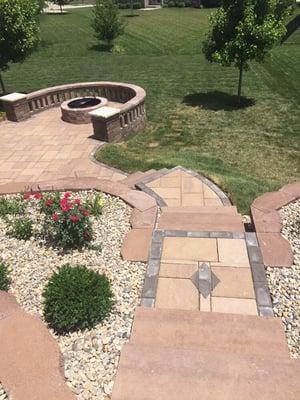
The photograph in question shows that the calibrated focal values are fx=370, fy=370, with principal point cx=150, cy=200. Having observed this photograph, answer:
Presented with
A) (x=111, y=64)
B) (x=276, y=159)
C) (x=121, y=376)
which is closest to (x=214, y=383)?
(x=121, y=376)

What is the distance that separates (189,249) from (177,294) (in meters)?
1.08

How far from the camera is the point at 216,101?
1661 cm

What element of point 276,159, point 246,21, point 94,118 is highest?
point 246,21

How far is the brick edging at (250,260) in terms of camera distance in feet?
17.3

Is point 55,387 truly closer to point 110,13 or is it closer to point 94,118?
point 94,118

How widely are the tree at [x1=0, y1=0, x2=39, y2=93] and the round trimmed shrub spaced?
14.1 meters

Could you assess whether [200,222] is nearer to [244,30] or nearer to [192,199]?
[192,199]

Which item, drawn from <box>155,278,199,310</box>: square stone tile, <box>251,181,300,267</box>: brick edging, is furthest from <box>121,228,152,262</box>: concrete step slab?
<box>251,181,300,267</box>: brick edging

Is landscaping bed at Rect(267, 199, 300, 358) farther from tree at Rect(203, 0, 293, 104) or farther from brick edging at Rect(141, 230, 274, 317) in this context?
tree at Rect(203, 0, 293, 104)

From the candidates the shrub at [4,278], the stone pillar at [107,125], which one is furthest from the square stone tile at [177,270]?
the stone pillar at [107,125]

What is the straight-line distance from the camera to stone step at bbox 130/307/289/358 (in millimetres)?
4500

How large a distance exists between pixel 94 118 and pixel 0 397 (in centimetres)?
962

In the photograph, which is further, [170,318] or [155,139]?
[155,139]

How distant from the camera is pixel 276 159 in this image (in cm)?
1138
